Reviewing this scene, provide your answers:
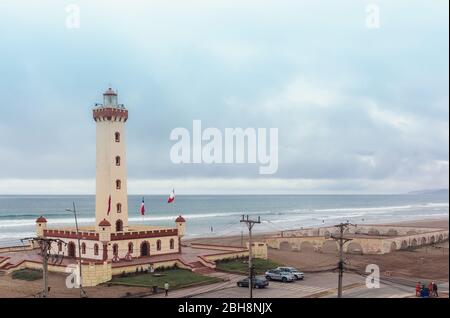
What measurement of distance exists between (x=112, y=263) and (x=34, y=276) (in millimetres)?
5468

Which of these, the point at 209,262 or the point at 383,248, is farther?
the point at 383,248

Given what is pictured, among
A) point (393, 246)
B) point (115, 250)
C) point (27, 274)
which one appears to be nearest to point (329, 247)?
point (393, 246)

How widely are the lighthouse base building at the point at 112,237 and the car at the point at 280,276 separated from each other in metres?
5.51

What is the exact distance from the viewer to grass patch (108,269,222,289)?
35263 mm

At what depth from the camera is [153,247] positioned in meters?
43.4

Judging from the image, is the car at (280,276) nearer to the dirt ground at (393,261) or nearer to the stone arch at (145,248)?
the dirt ground at (393,261)

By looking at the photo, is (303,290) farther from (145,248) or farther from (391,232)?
(391,232)

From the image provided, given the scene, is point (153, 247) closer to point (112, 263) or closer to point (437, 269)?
point (112, 263)

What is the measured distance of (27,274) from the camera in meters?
38.7

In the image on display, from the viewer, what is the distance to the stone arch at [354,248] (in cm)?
5549

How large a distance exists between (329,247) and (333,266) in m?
14.6
